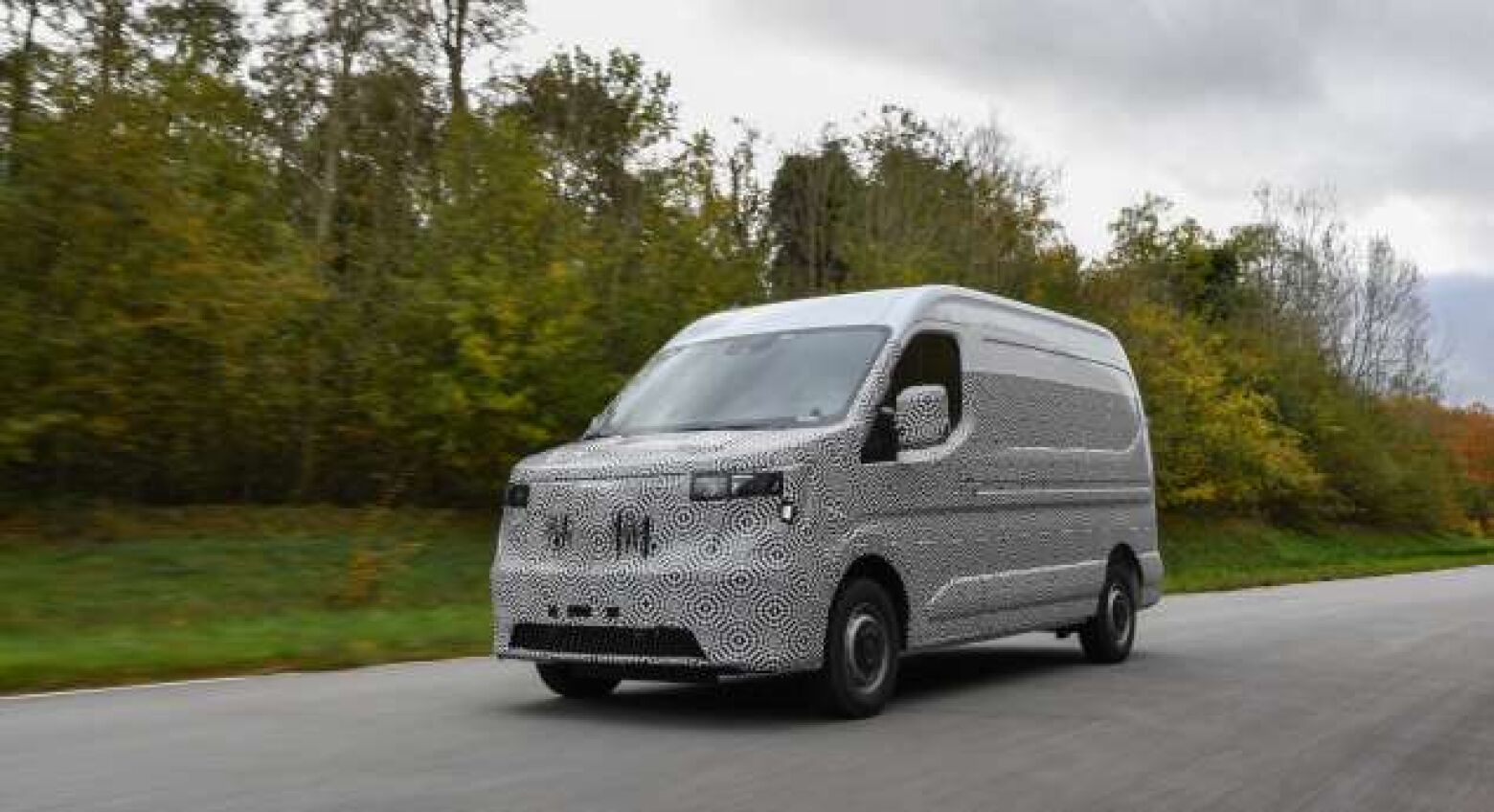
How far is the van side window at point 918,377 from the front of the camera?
8.43 metres

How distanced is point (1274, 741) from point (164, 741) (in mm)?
5239

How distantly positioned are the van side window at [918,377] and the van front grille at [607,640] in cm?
142

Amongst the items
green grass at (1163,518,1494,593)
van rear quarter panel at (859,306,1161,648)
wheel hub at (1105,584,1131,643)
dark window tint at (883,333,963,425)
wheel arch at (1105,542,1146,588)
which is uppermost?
dark window tint at (883,333,963,425)

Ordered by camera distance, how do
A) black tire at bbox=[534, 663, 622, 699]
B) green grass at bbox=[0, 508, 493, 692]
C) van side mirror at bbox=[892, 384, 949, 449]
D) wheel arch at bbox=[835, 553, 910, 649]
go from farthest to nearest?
green grass at bbox=[0, 508, 493, 692], black tire at bbox=[534, 663, 622, 699], van side mirror at bbox=[892, 384, 949, 449], wheel arch at bbox=[835, 553, 910, 649]

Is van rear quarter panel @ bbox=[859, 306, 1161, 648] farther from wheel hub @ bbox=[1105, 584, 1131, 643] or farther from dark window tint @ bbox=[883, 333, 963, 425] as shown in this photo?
wheel hub @ bbox=[1105, 584, 1131, 643]

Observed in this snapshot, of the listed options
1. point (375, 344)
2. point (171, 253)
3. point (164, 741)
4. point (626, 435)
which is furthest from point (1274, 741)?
point (375, 344)

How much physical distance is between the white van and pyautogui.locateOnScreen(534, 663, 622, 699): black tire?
0.05 feet

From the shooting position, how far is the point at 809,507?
7777 mm

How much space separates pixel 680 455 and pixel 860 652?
1.43 meters

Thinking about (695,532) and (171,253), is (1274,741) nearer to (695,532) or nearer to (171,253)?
(695,532)

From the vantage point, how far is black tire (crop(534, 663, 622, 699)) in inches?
347

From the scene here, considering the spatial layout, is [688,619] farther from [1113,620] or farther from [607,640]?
[1113,620]

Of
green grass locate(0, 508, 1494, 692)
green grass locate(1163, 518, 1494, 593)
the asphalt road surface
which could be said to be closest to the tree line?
green grass locate(0, 508, 1494, 692)

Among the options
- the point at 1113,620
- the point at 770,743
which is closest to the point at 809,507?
the point at 770,743
